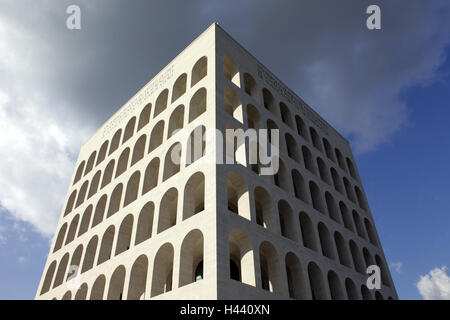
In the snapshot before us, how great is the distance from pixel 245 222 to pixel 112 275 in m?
9.47

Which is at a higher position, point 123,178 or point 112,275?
point 123,178

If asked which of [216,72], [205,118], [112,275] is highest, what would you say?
[216,72]

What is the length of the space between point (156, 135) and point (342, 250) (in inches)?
643

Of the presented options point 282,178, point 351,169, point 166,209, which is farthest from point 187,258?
point 351,169

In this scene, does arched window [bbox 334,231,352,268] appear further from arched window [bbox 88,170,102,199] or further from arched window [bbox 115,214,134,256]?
arched window [bbox 88,170,102,199]

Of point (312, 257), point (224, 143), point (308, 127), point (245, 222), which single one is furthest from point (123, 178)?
point (308, 127)

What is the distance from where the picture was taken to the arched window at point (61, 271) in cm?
2506

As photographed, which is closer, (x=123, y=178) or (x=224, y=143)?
(x=224, y=143)

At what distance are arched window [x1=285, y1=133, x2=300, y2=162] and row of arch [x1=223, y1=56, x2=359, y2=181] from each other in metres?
1.37

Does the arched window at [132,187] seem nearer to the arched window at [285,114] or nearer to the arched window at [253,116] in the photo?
the arched window at [253,116]

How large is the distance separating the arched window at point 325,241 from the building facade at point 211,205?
2.8 inches

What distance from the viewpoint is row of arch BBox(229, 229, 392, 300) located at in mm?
14828

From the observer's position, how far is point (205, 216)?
14.5 m
